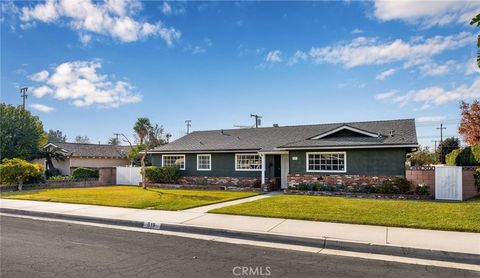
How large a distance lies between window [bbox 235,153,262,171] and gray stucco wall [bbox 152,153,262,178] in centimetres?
24

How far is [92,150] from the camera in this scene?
115 feet

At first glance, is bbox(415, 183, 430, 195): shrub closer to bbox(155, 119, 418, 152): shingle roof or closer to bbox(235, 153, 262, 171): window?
bbox(155, 119, 418, 152): shingle roof

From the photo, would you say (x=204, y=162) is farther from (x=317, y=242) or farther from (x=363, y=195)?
(x=317, y=242)

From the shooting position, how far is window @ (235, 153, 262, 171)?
74.6ft

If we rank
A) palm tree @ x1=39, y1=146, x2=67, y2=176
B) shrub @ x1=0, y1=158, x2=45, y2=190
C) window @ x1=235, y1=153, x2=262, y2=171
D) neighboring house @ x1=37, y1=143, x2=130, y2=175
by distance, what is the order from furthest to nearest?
neighboring house @ x1=37, y1=143, x2=130, y2=175 < palm tree @ x1=39, y1=146, x2=67, y2=176 < window @ x1=235, y1=153, x2=262, y2=171 < shrub @ x1=0, y1=158, x2=45, y2=190

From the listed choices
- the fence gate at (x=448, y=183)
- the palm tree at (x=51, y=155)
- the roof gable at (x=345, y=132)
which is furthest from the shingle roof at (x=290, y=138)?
the palm tree at (x=51, y=155)

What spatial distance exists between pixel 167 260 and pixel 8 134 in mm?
28078

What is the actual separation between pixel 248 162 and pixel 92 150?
19.2 meters

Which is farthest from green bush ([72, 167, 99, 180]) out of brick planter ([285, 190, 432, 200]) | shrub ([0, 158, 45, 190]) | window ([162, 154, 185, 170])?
brick planter ([285, 190, 432, 200])

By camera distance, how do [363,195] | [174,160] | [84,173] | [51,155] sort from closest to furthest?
[363,195], [174,160], [84,173], [51,155]

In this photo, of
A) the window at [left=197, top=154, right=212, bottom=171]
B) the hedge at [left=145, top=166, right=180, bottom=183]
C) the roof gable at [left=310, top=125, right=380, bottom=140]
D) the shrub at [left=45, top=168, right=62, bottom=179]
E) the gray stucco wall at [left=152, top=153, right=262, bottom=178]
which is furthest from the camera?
the shrub at [left=45, top=168, right=62, bottom=179]

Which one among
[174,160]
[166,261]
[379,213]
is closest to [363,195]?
[379,213]

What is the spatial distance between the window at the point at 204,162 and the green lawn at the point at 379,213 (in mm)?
11416

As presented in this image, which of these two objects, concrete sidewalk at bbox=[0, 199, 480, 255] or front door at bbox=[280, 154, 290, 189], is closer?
concrete sidewalk at bbox=[0, 199, 480, 255]
